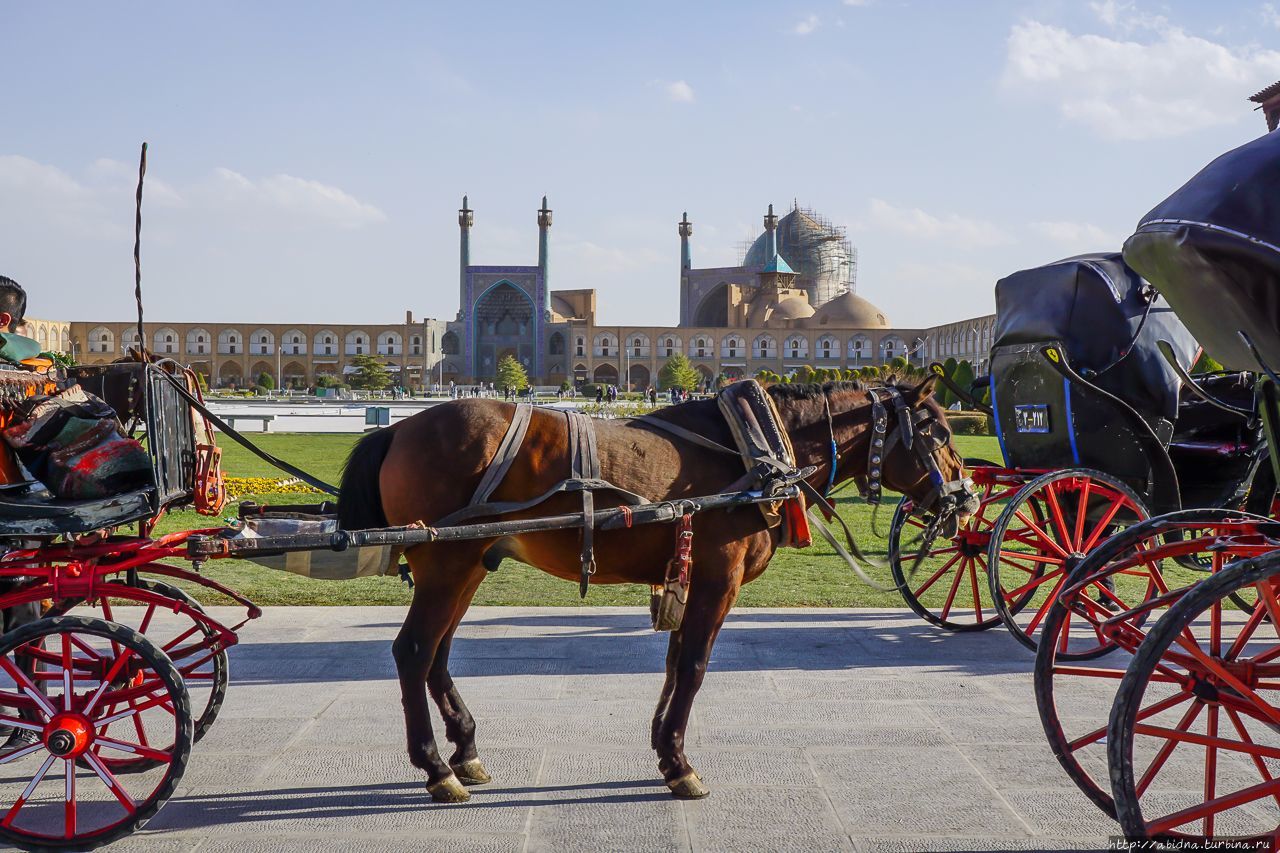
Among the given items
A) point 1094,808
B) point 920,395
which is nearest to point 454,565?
point 920,395

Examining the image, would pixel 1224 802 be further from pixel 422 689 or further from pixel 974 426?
pixel 974 426

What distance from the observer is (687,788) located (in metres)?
3.25

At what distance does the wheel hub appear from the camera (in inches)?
112

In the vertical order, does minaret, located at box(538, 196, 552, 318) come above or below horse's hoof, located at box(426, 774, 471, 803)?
above

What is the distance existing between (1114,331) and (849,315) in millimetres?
69549

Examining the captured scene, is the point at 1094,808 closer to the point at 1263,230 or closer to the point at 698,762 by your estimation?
the point at 698,762

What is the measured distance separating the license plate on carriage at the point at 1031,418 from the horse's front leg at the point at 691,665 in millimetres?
2683

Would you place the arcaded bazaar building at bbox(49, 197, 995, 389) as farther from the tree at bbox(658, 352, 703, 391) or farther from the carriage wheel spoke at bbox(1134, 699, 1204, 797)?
the carriage wheel spoke at bbox(1134, 699, 1204, 797)

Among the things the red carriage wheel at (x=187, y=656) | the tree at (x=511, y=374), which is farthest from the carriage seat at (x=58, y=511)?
the tree at (x=511, y=374)

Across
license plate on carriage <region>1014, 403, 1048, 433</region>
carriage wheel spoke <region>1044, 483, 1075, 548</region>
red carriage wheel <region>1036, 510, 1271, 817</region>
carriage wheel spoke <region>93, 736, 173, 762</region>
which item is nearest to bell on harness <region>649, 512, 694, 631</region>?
red carriage wheel <region>1036, 510, 1271, 817</region>

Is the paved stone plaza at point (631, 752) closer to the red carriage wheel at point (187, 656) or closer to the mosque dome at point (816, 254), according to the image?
the red carriage wheel at point (187, 656)

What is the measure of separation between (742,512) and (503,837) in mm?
1203

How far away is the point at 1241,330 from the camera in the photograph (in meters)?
2.44

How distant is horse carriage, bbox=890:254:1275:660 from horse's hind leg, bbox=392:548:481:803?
232 cm
